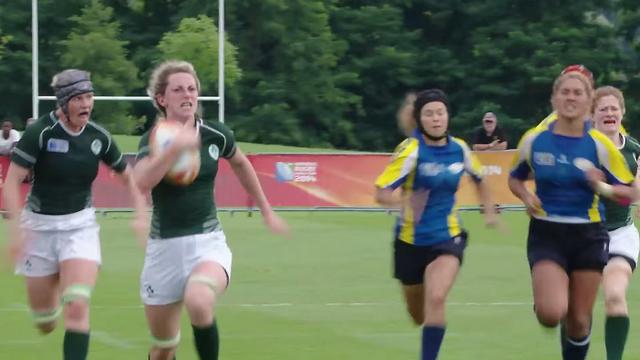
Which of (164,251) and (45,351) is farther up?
(164,251)

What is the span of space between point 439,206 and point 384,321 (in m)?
3.54

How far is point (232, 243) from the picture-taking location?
851 inches

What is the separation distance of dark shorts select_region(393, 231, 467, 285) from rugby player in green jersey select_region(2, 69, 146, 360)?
180 cm

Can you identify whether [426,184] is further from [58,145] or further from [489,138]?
[489,138]

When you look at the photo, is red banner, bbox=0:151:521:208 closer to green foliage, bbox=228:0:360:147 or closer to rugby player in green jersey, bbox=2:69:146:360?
rugby player in green jersey, bbox=2:69:146:360

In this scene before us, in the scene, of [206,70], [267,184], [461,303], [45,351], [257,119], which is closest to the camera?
[45,351]

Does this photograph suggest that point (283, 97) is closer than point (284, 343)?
No

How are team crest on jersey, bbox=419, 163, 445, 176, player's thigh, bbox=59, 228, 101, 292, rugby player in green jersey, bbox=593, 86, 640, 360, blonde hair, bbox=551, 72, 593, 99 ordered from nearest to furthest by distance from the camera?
blonde hair, bbox=551, 72, 593, 99
player's thigh, bbox=59, 228, 101, 292
team crest on jersey, bbox=419, 163, 445, 176
rugby player in green jersey, bbox=593, 86, 640, 360

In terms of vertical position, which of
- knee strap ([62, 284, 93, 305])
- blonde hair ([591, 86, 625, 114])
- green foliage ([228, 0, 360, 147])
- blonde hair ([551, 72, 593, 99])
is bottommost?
green foliage ([228, 0, 360, 147])

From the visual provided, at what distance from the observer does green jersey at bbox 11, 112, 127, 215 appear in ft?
32.3

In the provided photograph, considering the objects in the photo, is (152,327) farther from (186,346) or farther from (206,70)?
(206,70)

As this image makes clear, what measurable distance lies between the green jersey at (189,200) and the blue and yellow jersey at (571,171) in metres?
2.06

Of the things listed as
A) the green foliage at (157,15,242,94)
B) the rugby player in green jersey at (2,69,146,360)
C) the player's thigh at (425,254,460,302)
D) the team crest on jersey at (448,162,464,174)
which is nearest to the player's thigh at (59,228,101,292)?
the rugby player in green jersey at (2,69,146,360)

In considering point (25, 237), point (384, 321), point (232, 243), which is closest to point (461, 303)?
point (384, 321)
